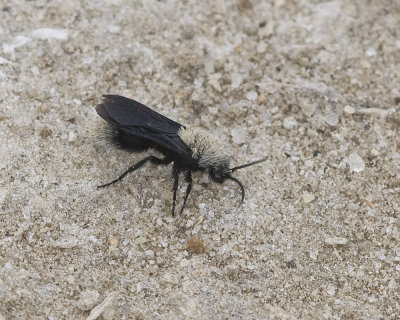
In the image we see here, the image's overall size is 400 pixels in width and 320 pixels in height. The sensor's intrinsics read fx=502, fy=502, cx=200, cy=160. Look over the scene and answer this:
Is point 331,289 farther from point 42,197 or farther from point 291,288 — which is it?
point 42,197

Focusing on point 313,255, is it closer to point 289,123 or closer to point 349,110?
point 289,123

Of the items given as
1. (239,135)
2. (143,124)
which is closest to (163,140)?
(143,124)

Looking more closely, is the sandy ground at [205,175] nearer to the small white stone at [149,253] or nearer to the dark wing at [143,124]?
the small white stone at [149,253]

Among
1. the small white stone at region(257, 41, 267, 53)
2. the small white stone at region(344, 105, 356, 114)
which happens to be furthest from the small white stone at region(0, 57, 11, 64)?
the small white stone at region(344, 105, 356, 114)

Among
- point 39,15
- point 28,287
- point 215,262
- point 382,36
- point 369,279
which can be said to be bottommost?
point 369,279

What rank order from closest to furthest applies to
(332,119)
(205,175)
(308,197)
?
(308,197) < (205,175) < (332,119)

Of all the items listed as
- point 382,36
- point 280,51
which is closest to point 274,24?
point 280,51

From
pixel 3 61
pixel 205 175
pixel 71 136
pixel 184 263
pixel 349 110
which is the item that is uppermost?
pixel 3 61
